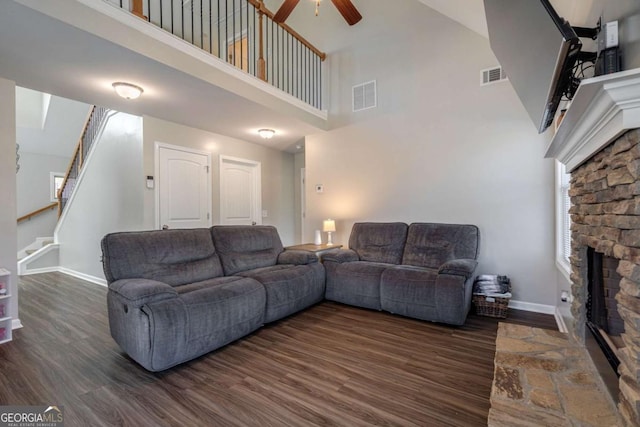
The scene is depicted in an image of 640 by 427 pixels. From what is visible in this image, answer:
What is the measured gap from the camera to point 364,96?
4.39 metres

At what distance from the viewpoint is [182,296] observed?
2199 millimetres

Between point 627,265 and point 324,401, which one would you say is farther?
point 324,401

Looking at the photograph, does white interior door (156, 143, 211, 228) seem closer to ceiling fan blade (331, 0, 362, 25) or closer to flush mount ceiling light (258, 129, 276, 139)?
flush mount ceiling light (258, 129, 276, 139)

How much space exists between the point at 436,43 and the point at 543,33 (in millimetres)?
2900

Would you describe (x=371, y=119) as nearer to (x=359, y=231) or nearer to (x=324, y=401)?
(x=359, y=231)

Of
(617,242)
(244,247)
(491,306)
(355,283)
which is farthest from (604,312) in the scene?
(244,247)

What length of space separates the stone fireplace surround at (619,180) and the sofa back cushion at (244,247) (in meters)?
2.86

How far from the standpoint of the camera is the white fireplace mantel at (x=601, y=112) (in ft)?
3.13

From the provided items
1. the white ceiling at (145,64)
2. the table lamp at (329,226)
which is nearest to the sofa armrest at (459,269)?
the table lamp at (329,226)

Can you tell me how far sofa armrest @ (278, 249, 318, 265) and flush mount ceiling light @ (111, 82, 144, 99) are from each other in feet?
7.67

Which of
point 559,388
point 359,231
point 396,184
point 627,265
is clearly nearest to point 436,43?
point 396,184

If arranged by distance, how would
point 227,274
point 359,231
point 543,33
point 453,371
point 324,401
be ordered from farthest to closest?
point 359,231
point 227,274
point 453,371
point 324,401
point 543,33

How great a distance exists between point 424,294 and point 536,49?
7.05 feet

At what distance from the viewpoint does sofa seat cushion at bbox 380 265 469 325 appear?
2.73 m
